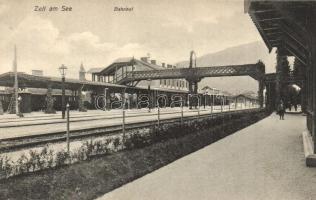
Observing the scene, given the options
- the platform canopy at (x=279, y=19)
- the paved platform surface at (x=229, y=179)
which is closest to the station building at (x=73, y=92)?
the platform canopy at (x=279, y=19)

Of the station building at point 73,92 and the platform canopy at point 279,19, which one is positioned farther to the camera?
the station building at point 73,92

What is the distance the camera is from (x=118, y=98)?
145 feet

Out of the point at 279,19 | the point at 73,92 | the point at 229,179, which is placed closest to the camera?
the point at 229,179

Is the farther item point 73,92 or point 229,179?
point 73,92

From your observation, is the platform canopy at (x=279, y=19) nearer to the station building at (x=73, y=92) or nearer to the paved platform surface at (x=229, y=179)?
the paved platform surface at (x=229, y=179)

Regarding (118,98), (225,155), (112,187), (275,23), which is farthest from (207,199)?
(118,98)

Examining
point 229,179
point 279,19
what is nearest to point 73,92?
point 279,19

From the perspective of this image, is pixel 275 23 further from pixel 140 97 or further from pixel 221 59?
pixel 221 59

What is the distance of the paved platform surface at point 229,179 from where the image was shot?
4895 millimetres

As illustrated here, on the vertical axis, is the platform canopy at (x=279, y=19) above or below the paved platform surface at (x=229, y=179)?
above

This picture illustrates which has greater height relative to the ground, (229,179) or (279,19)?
(279,19)

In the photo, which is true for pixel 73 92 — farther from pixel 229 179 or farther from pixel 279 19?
pixel 229 179

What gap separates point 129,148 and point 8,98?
Answer: 1143 inches

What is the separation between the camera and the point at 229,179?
5758mm
